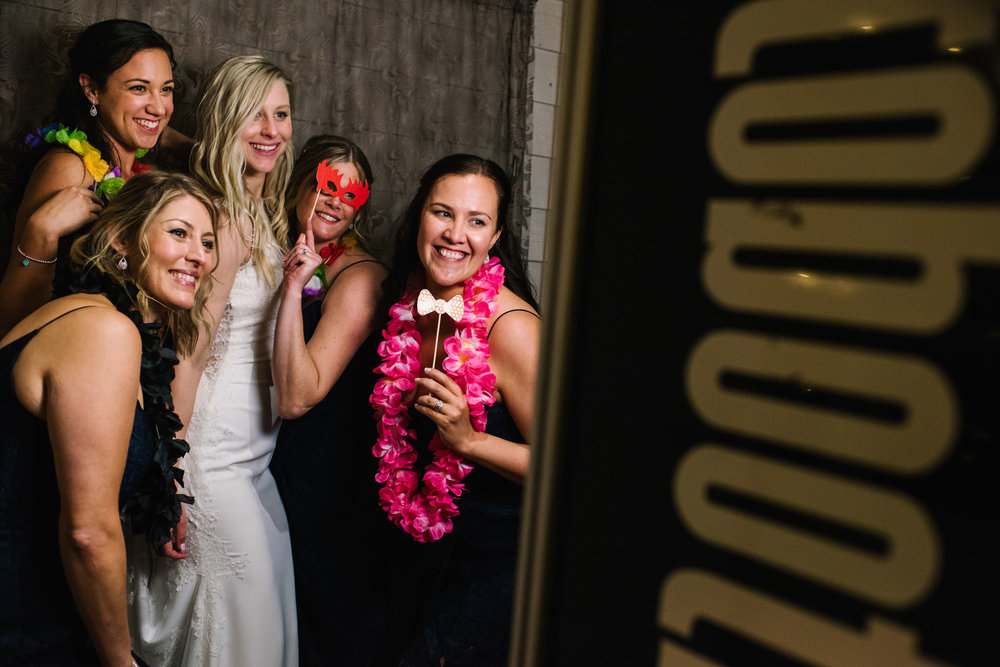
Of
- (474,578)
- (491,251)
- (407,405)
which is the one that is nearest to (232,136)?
(491,251)

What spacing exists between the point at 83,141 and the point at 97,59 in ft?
0.68

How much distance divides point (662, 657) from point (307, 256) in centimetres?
168

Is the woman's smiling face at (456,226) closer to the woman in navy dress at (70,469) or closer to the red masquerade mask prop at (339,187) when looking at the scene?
the red masquerade mask prop at (339,187)

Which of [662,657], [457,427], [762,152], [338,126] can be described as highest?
[338,126]

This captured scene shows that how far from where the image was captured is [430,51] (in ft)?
8.57

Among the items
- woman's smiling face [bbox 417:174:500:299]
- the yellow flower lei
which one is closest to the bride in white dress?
the yellow flower lei

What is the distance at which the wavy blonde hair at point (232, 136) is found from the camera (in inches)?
79.5

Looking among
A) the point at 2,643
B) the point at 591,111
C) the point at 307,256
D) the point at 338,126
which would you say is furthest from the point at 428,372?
the point at 591,111

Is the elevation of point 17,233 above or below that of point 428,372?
above

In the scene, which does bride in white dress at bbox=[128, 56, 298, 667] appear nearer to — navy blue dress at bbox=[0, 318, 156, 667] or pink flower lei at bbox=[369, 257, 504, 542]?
pink flower lei at bbox=[369, 257, 504, 542]

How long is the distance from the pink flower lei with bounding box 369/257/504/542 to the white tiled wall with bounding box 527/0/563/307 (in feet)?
3.06

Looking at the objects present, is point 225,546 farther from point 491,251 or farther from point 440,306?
point 491,251

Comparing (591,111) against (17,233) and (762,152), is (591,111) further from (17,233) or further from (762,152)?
(17,233)

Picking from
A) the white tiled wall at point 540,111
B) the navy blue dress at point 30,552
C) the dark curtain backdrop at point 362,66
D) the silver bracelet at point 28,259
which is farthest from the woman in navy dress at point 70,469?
the white tiled wall at point 540,111
